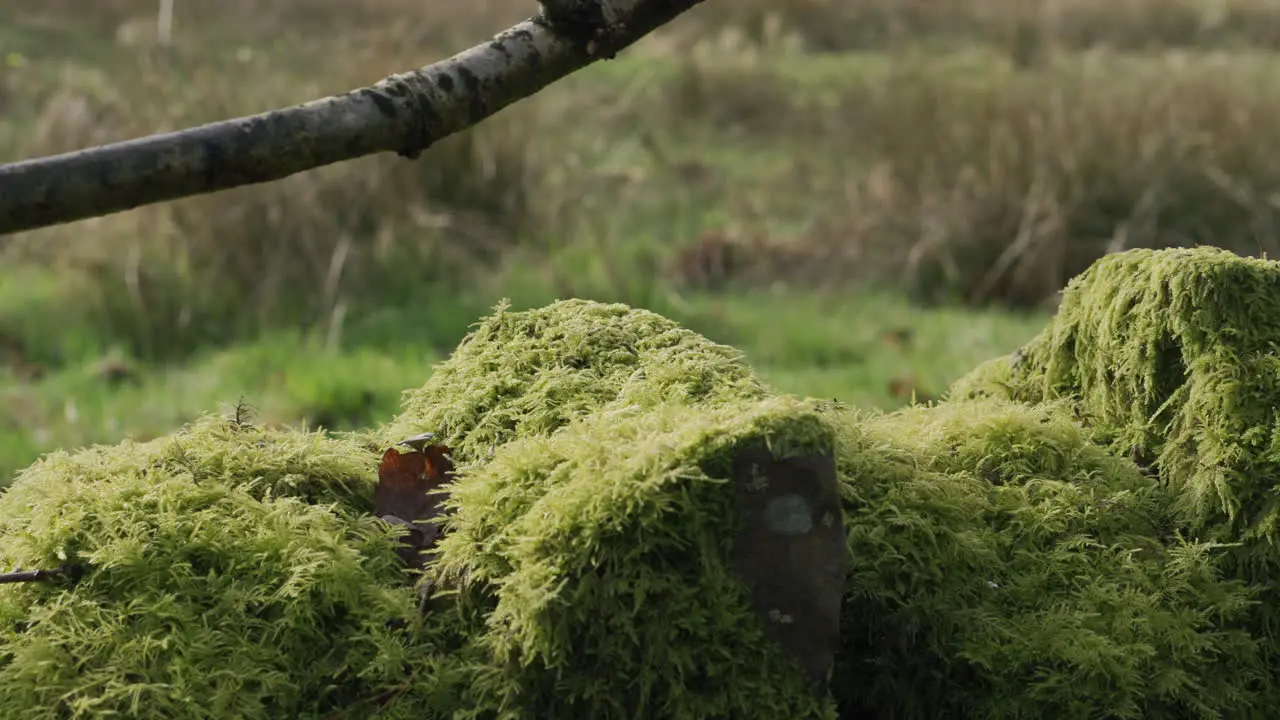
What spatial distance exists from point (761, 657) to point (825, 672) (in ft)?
0.27

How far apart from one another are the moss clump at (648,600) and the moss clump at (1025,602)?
0.81 feet

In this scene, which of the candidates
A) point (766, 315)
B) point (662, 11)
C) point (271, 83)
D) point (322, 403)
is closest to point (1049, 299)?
point (766, 315)

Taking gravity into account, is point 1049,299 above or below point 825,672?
below

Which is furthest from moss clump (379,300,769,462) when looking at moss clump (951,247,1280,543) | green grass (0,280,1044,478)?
green grass (0,280,1044,478)

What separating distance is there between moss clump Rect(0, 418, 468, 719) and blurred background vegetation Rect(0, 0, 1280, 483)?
3.80 meters

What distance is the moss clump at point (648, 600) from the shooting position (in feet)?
4.55

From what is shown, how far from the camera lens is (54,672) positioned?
1466mm

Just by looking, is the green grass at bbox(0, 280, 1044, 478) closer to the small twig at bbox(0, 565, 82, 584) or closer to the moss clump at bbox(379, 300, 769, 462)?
the moss clump at bbox(379, 300, 769, 462)

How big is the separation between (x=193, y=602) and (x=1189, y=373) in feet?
4.90

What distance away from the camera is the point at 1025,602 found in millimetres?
1669

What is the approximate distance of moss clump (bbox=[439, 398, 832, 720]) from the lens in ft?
4.55

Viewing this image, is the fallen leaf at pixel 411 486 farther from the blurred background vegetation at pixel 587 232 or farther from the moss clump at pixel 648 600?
the blurred background vegetation at pixel 587 232

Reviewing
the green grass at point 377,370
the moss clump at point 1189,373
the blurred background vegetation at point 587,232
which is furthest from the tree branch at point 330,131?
the blurred background vegetation at point 587,232

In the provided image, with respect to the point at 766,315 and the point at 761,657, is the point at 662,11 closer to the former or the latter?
the point at 761,657
